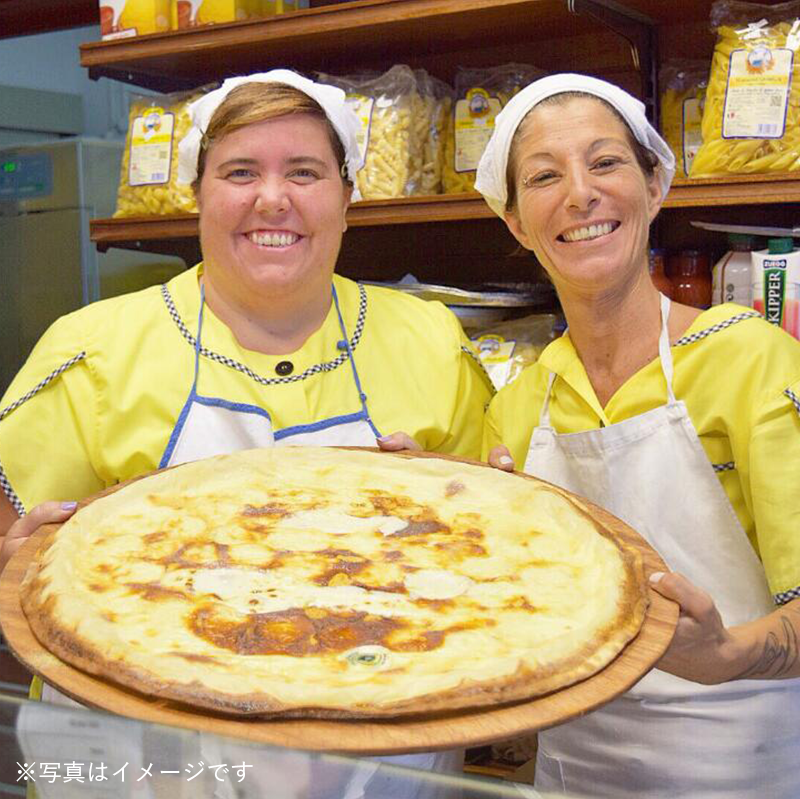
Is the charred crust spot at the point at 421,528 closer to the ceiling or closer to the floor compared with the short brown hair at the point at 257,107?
closer to the floor

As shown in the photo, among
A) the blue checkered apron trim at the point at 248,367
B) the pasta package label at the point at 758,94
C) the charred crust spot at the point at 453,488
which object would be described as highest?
the pasta package label at the point at 758,94

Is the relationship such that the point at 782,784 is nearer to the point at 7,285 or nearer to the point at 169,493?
the point at 169,493

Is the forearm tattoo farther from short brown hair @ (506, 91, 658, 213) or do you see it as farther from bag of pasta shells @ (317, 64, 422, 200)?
bag of pasta shells @ (317, 64, 422, 200)

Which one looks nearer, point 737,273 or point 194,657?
point 194,657

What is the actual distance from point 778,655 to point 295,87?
109 cm

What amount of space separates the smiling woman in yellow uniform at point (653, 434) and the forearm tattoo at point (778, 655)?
0.04 meters

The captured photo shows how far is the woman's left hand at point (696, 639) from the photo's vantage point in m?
1.18

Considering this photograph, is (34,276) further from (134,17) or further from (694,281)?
(694,281)

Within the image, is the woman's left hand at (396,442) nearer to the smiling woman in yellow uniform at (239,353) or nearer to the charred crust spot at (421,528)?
the smiling woman in yellow uniform at (239,353)

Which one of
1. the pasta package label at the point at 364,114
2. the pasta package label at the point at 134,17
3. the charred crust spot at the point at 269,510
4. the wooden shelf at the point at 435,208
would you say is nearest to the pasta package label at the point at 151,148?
the wooden shelf at the point at 435,208

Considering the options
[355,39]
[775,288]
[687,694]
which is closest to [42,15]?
[355,39]

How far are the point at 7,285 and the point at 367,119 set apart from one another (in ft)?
6.61

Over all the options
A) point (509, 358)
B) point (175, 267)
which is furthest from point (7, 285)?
point (509, 358)

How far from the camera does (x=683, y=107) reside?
249 cm
